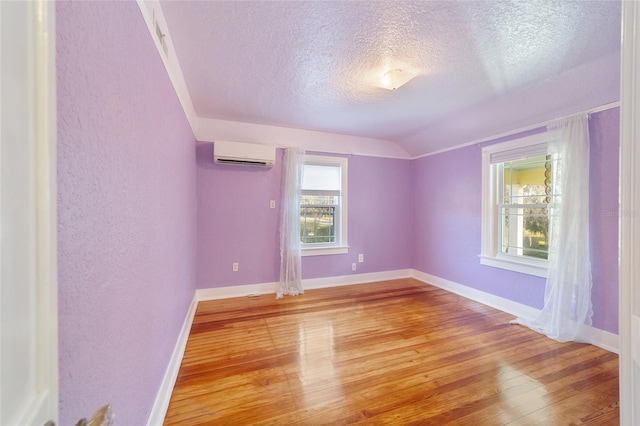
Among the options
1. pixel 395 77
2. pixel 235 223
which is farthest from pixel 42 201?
pixel 235 223

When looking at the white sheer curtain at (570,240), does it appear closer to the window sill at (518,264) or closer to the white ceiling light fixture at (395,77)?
the window sill at (518,264)

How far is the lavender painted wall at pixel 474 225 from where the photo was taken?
7.20 ft

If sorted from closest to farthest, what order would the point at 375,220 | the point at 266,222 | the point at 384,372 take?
1. the point at 384,372
2. the point at 266,222
3. the point at 375,220

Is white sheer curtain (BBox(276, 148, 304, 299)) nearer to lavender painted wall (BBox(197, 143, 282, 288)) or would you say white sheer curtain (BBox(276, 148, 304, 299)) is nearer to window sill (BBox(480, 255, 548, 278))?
lavender painted wall (BBox(197, 143, 282, 288))

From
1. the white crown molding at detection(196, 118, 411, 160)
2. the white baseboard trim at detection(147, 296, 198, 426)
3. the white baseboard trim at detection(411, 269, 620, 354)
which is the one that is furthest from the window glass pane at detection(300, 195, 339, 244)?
the white baseboard trim at detection(147, 296, 198, 426)

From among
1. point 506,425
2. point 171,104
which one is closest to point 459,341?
point 506,425

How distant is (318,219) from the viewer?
394 cm

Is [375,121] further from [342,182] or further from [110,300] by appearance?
[110,300]

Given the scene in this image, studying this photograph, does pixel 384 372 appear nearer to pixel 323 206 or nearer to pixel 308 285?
pixel 308 285

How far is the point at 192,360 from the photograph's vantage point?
200 centimetres

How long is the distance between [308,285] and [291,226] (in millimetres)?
978

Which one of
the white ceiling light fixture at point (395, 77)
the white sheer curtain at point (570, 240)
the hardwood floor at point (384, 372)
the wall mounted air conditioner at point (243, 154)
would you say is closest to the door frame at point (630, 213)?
the hardwood floor at point (384, 372)

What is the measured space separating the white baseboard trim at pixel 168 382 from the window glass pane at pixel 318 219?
1.99 meters

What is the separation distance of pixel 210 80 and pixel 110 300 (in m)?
2.12
